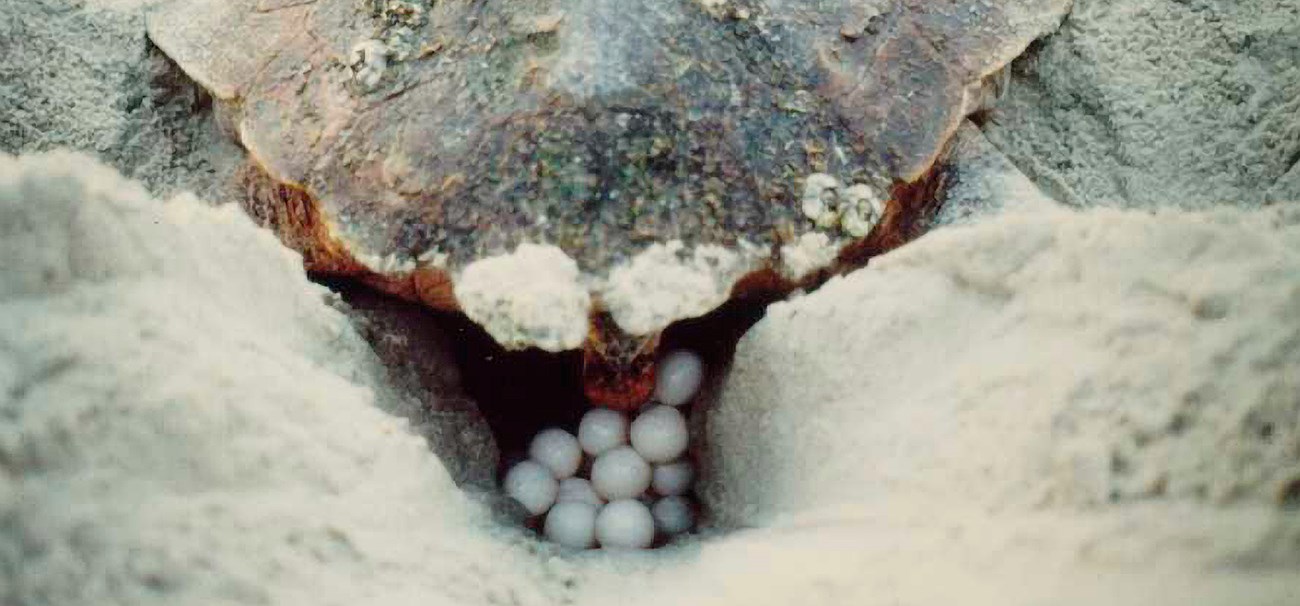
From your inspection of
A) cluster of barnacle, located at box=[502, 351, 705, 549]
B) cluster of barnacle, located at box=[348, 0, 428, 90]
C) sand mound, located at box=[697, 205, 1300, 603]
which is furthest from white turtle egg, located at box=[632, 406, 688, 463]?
cluster of barnacle, located at box=[348, 0, 428, 90]

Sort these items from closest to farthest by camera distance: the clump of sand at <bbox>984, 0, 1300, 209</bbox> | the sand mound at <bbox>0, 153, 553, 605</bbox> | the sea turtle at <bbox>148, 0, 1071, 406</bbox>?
the sand mound at <bbox>0, 153, 553, 605</bbox>, the sea turtle at <bbox>148, 0, 1071, 406</bbox>, the clump of sand at <bbox>984, 0, 1300, 209</bbox>

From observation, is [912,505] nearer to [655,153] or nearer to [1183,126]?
[655,153]

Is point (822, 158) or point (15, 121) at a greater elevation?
point (822, 158)

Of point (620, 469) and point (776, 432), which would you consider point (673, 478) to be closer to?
point (620, 469)

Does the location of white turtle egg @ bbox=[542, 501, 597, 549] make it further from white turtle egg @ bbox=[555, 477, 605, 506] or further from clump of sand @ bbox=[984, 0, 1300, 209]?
clump of sand @ bbox=[984, 0, 1300, 209]

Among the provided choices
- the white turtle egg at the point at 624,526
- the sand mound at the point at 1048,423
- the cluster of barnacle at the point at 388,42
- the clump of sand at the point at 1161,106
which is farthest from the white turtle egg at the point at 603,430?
the clump of sand at the point at 1161,106

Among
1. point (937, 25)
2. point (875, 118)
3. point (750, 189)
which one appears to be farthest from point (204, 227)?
point (937, 25)

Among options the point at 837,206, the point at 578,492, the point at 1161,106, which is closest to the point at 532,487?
the point at 578,492
